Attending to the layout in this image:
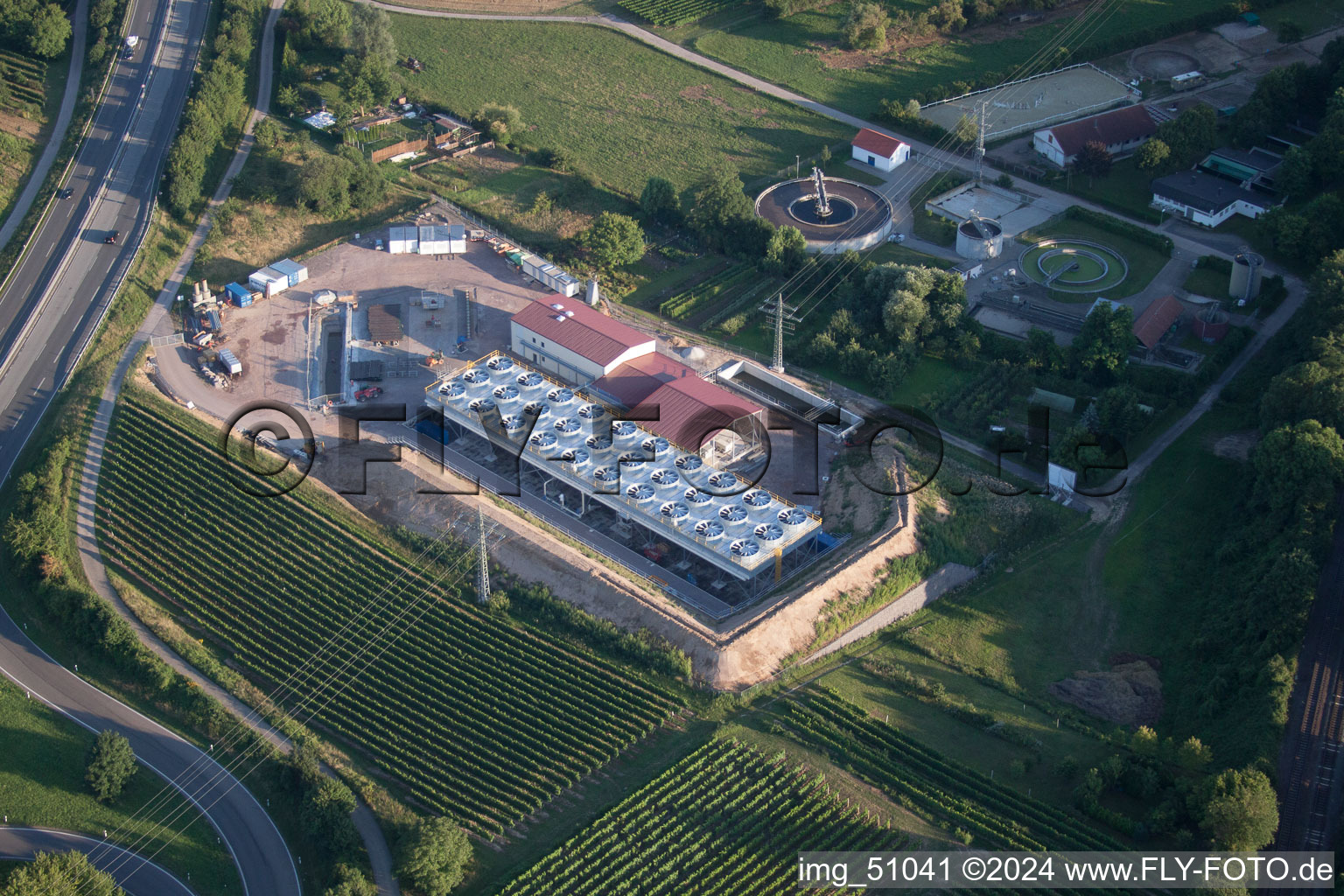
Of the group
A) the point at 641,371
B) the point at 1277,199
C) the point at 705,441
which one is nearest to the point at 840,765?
the point at 705,441

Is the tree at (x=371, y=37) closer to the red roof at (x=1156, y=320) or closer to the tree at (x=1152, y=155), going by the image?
the tree at (x=1152, y=155)

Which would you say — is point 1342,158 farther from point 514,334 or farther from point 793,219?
point 514,334

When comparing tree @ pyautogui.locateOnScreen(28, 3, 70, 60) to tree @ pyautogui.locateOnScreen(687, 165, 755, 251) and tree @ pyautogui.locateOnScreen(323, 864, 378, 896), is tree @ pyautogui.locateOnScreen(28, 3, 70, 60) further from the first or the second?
tree @ pyautogui.locateOnScreen(323, 864, 378, 896)

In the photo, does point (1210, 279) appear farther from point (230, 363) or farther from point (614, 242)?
point (230, 363)

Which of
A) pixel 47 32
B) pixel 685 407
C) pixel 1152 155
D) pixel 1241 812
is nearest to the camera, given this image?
pixel 1241 812

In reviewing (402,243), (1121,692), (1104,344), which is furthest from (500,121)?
(1121,692)

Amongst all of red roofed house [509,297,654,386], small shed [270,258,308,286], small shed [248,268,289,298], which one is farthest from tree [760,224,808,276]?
small shed [248,268,289,298]

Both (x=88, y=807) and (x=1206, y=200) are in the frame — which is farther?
(x=1206, y=200)
